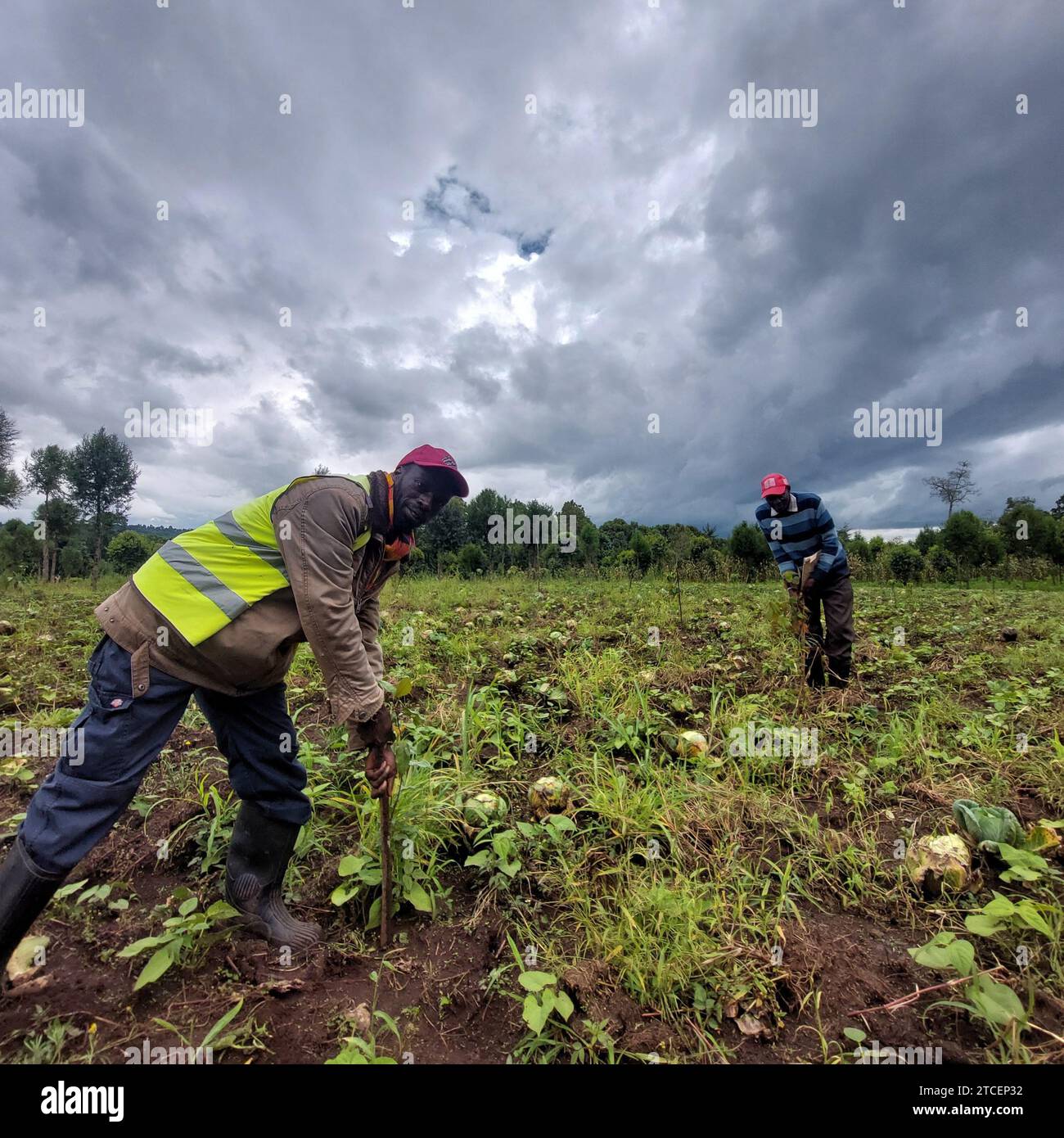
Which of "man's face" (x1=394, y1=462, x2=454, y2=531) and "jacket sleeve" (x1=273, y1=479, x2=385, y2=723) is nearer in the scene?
"jacket sleeve" (x1=273, y1=479, x2=385, y2=723)

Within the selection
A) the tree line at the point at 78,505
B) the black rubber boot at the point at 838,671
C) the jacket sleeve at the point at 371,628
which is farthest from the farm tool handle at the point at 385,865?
the tree line at the point at 78,505

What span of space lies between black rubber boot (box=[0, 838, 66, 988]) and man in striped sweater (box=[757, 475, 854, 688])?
4483 millimetres

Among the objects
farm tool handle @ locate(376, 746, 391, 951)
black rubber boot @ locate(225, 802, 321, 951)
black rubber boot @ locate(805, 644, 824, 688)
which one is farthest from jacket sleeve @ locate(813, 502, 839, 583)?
black rubber boot @ locate(225, 802, 321, 951)

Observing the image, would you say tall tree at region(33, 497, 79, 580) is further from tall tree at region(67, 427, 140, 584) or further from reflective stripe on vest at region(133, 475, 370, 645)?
reflective stripe on vest at region(133, 475, 370, 645)

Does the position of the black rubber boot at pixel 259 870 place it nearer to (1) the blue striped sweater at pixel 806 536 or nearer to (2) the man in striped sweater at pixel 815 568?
(2) the man in striped sweater at pixel 815 568

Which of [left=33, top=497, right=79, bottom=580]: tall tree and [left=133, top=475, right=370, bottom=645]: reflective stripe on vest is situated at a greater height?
[left=33, top=497, right=79, bottom=580]: tall tree

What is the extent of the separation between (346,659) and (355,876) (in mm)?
994

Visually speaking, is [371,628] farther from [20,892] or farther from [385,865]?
[20,892]

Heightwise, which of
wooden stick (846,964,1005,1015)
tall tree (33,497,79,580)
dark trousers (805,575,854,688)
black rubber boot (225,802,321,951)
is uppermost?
tall tree (33,497,79,580)

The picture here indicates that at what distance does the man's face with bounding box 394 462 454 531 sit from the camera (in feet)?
6.85

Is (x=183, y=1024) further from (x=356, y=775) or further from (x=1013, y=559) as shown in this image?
(x=1013, y=559)

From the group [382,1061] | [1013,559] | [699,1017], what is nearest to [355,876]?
[382,1061]

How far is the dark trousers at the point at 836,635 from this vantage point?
452 centimetres

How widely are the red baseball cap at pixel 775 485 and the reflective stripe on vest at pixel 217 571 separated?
3.82 m
